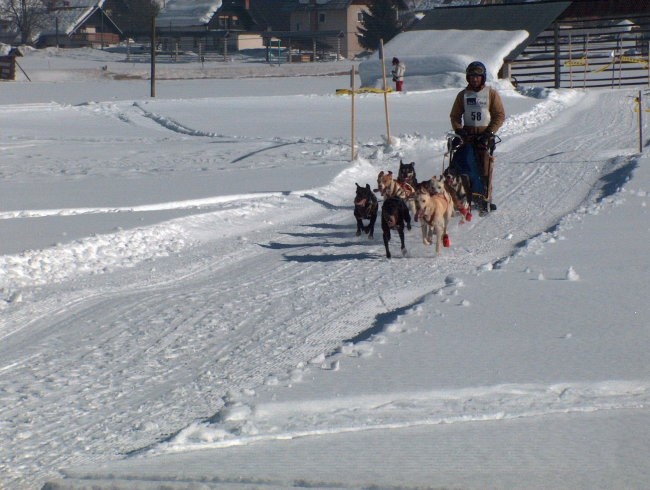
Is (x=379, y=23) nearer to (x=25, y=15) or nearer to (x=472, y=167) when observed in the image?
(x=25, y=15)

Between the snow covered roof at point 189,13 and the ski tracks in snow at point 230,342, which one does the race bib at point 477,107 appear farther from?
the snow covered roof at point 189,13

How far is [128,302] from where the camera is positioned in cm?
770

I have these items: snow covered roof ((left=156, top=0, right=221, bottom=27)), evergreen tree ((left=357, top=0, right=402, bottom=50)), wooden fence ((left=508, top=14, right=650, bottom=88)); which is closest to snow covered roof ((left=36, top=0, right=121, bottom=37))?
snow covered roof ((left=156, top=0, right=221, bottom=27))

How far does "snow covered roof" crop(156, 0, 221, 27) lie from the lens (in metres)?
88.3

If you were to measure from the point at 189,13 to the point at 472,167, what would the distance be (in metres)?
81.0

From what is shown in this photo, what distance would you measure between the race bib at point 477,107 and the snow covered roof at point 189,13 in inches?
3081

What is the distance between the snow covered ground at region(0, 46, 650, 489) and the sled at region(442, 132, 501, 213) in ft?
1.17

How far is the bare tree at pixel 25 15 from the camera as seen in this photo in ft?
279

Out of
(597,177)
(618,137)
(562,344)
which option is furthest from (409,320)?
(618,137)

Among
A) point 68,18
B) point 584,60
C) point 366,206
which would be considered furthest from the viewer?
point 68,18

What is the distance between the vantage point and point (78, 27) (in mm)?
91062

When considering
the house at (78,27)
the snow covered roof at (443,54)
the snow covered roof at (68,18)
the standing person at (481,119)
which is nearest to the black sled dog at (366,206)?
the standing person at (481,119)

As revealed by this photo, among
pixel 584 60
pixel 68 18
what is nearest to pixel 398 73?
pixel 584 60

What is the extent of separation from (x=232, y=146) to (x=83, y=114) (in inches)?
380
